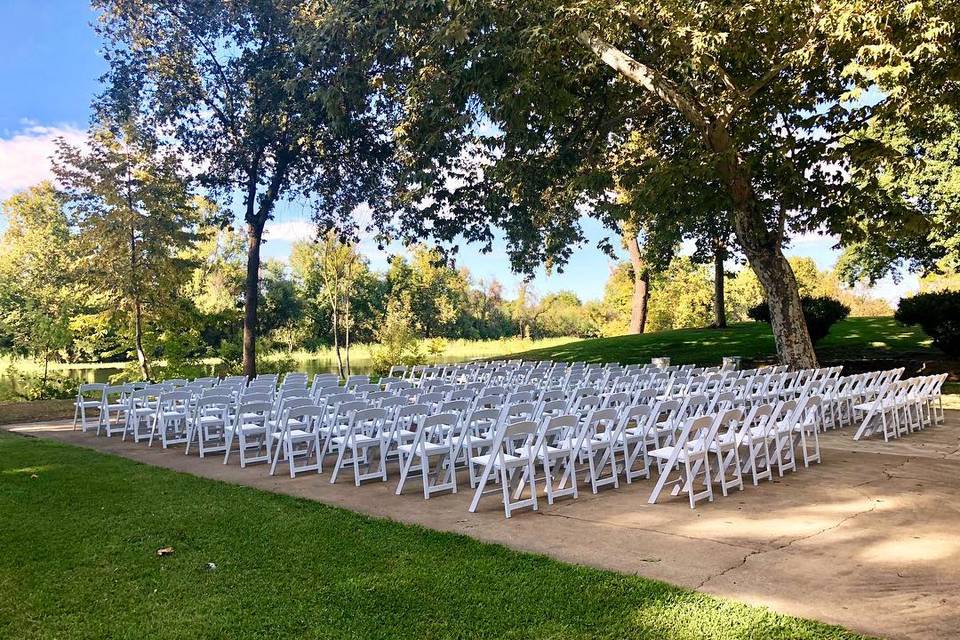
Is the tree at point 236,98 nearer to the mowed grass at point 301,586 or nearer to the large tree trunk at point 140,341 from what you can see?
the large tree trunk at point 140,341

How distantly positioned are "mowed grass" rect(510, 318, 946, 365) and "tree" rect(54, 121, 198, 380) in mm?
14037

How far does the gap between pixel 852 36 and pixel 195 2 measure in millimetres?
16771

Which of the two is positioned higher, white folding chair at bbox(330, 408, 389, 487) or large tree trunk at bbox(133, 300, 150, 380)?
large tree trunk at bbox(133, 300, 150, 380)

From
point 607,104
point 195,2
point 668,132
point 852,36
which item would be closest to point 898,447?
point 852,36

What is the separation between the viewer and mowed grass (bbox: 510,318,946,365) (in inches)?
786

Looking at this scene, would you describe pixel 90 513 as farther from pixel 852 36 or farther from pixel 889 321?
pixel 889 321

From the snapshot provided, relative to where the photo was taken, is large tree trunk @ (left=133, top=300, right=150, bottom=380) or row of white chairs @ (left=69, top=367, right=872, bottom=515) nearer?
row of white chairs @ (left=69, top=367, right=872, bottom=515)

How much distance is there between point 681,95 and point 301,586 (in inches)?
486

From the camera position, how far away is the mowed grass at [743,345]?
20.0 m

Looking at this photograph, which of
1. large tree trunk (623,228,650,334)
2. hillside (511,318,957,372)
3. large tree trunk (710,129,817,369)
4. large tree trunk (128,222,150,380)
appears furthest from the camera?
large tree trunk (623,228,650,334)

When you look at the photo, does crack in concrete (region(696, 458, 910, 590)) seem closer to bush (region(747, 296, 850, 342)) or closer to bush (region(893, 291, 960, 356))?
bush (region(893, 291, 960, 356))

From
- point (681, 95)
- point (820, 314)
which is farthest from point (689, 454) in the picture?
point (820, 314)

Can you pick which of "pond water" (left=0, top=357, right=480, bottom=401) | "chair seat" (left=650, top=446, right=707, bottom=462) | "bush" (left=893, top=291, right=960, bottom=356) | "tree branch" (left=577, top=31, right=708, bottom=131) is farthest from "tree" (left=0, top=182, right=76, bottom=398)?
"bush" (left=893, top=291, right=960, bottom=356)

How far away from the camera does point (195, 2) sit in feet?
61.4
